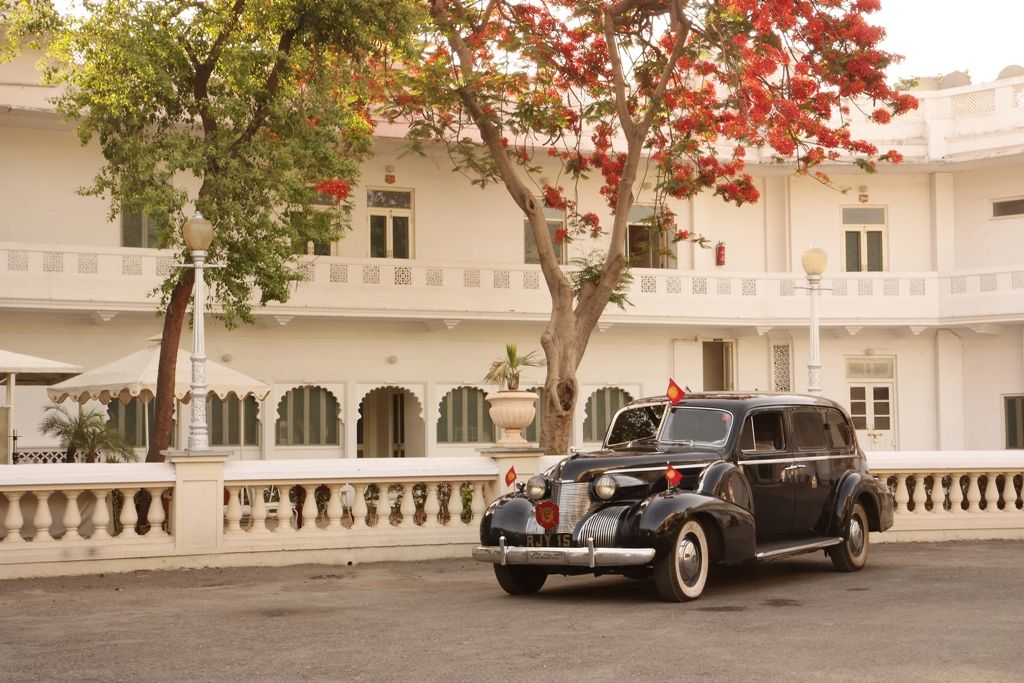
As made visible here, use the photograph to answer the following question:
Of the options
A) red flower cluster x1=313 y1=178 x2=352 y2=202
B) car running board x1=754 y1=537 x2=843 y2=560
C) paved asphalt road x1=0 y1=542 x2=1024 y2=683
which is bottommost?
paved asphalt road x1=0 y1=542 x2=1024 y2=683

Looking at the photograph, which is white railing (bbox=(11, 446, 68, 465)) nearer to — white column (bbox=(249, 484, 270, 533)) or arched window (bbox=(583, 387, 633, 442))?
arched window (bbox=(583, 387, 633, 442))

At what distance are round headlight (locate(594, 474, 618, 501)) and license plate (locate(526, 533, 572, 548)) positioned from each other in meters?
0.40

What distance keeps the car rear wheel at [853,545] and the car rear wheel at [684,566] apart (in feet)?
7.02

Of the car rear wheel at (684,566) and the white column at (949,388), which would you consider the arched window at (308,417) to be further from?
the car rear wheel at (684,566)

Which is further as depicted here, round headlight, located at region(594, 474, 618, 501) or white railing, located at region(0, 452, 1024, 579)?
white railing, located at region(0, 452, 1024, 579)

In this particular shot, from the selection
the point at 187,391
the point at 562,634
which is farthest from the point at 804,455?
the point at 187,391

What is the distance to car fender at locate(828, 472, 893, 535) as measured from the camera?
12.0 metres

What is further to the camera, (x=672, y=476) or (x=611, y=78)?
(x=611, y=78)

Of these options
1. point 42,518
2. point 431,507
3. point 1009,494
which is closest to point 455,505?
point 431,507

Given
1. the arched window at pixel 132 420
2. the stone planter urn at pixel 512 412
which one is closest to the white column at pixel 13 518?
the stone planter urn at pixel 512 412

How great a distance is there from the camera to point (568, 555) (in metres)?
10.0

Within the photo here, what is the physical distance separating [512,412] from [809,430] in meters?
3.58

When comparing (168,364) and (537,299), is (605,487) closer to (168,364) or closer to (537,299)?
(168,364)

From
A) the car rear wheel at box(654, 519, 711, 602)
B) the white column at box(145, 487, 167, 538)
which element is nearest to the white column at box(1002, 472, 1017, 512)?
the car rear wheel at box(654, 519, 711, 602)
